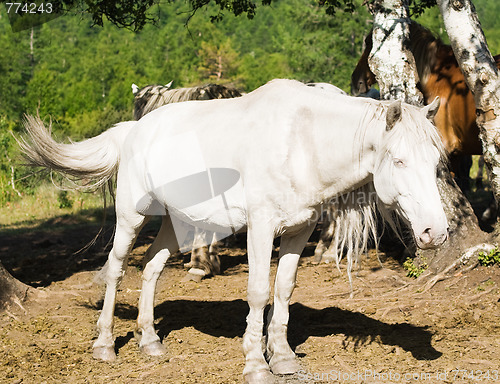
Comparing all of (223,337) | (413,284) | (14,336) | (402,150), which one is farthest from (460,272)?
(14,336)

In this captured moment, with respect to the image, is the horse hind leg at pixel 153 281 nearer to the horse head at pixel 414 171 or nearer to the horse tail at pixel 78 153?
the horse tail at pixel 78 153

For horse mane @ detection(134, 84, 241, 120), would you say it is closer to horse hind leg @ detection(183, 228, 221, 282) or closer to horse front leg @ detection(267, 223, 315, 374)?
horse hind leg @ detection(183, 228, 221, 282)

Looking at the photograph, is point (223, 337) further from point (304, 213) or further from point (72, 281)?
point (72, 281)

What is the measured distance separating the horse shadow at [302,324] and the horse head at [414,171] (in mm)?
1429

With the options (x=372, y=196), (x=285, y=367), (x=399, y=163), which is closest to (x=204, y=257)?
(x=285, y=367)

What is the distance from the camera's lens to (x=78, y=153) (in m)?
5.02

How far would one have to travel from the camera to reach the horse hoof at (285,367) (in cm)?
397

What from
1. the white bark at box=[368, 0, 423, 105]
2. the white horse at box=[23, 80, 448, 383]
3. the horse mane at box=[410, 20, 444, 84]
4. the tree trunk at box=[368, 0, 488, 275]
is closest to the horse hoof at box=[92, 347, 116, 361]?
the white horse at box=[23, 80, 448, 383]

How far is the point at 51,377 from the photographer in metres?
4.18

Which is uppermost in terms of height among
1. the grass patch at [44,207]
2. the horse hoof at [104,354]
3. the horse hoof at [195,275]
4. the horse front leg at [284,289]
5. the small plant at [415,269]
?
the horse front leg at [284,289]

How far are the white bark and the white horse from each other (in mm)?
3045

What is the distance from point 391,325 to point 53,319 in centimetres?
329

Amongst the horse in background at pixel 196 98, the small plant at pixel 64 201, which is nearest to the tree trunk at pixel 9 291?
the horse in background at pixel 196 98

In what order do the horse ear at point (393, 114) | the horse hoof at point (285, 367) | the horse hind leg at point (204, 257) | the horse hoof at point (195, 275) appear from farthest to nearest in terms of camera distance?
the horse hind leg at point (204, 257) → the horse hoof at point (195, 275) → the horse hoof at point (285, 367) → the horse ear at point (393, 114)
